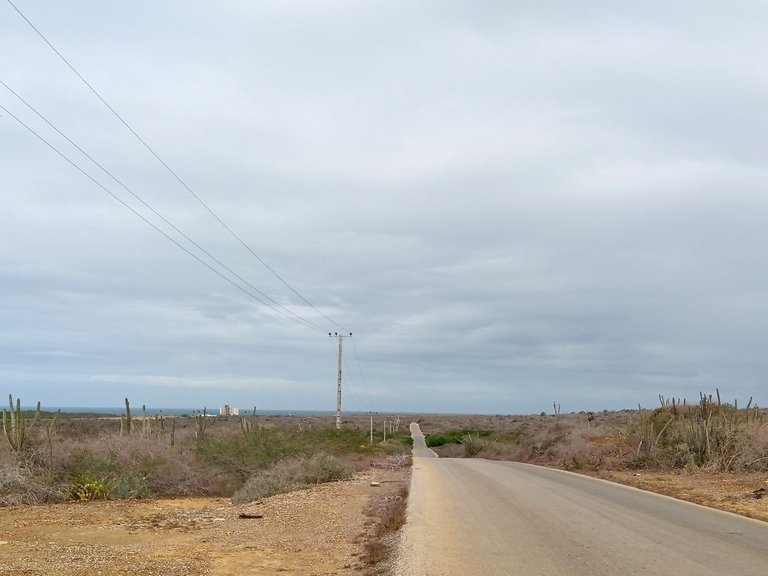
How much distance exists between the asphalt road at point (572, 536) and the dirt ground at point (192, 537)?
4.10ft

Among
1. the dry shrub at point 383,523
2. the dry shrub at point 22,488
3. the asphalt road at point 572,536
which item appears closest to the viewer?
the asphalt road at point 572,536

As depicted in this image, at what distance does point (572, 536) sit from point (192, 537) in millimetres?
6734

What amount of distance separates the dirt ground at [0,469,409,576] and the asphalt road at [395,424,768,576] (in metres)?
1.25

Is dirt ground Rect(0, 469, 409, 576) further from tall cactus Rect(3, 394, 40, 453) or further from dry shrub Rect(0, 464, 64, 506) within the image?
tall cactus Rect(3, 394, 40, 453)

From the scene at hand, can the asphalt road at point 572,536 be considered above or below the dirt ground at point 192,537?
above

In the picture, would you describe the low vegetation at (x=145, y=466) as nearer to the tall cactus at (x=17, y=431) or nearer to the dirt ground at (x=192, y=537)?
the tall cactus at (x=17, y=431)

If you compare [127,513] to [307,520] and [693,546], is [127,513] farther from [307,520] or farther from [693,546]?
[693,546]

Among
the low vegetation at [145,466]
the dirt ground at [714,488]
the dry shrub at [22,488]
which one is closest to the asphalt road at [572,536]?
the dirt ground at [714,488]

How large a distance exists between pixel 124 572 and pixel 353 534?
4593 mm

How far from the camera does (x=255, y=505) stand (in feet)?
60.9

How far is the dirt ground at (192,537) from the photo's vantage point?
34.8 feet

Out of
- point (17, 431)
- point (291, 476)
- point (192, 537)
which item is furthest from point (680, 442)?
point (17, 431)

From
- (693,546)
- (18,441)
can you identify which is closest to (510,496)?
(693,546)

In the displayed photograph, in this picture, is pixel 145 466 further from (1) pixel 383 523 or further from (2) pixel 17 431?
(1) pixel 383 523
